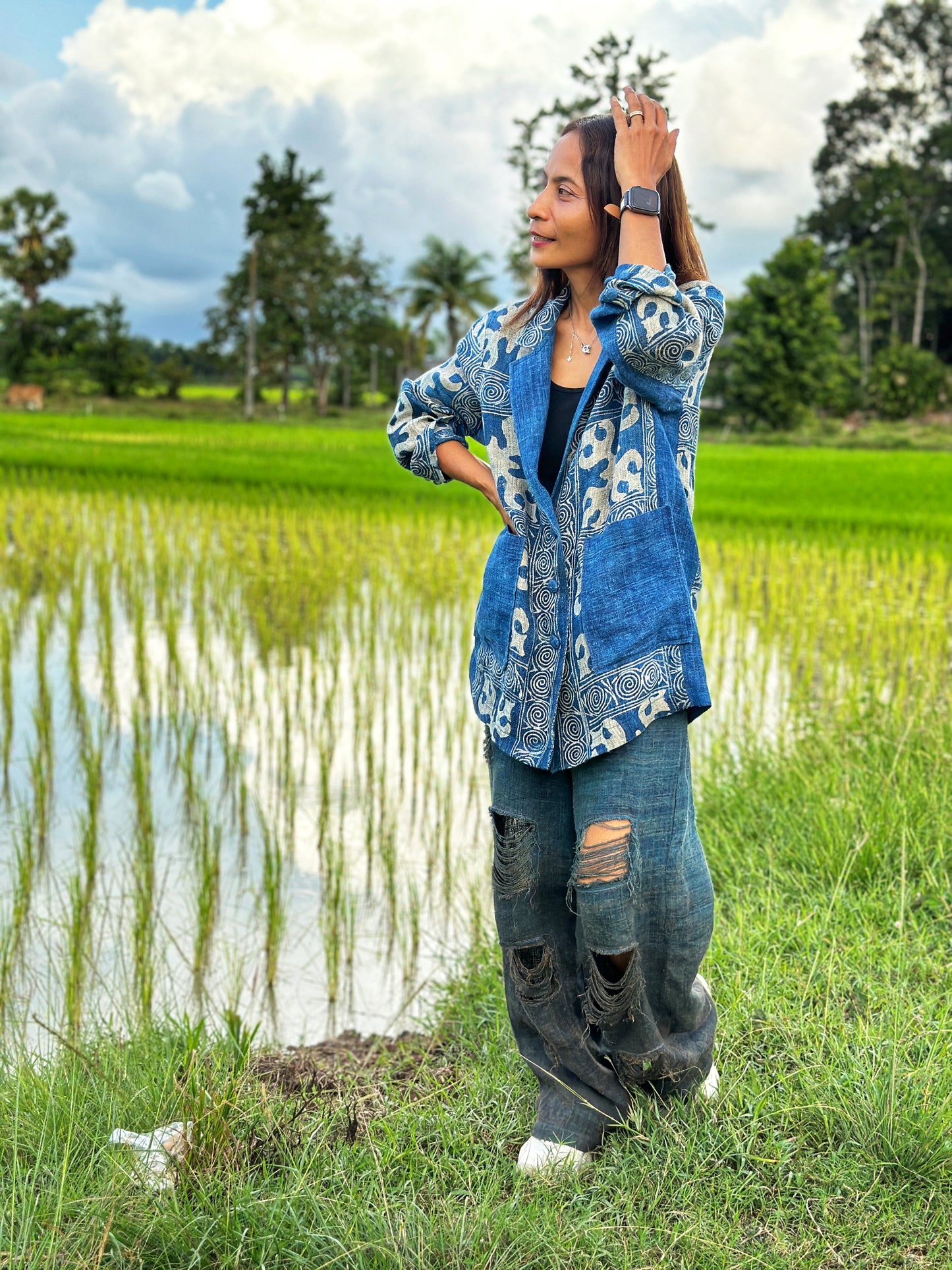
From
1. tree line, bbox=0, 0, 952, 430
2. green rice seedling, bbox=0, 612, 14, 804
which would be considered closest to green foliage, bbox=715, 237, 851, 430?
tree line, bbox=0, 0, 952, 430

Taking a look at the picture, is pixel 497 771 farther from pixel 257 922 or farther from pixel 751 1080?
pixel 257 922

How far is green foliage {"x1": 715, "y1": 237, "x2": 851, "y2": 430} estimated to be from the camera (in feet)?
86.0

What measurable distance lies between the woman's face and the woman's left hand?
0.26 ft

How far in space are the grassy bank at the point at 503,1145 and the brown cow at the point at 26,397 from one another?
30245mm

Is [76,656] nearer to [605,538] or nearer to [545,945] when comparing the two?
[545,945]

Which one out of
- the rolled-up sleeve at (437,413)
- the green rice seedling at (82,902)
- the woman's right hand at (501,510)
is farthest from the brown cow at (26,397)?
the woman's right hand at (501,510)

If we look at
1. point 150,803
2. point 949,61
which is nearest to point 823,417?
point 949,61

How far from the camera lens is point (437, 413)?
195 cm

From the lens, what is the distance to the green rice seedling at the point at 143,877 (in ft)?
8.26

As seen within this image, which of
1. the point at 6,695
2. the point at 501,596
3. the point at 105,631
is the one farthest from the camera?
the point at 105,631

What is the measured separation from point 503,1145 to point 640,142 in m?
1.51

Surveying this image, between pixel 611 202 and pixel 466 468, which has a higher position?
pixel 611 202

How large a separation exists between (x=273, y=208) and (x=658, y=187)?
36.5 metres

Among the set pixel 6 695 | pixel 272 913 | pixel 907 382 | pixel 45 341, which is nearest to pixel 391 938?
pixel 272 913
